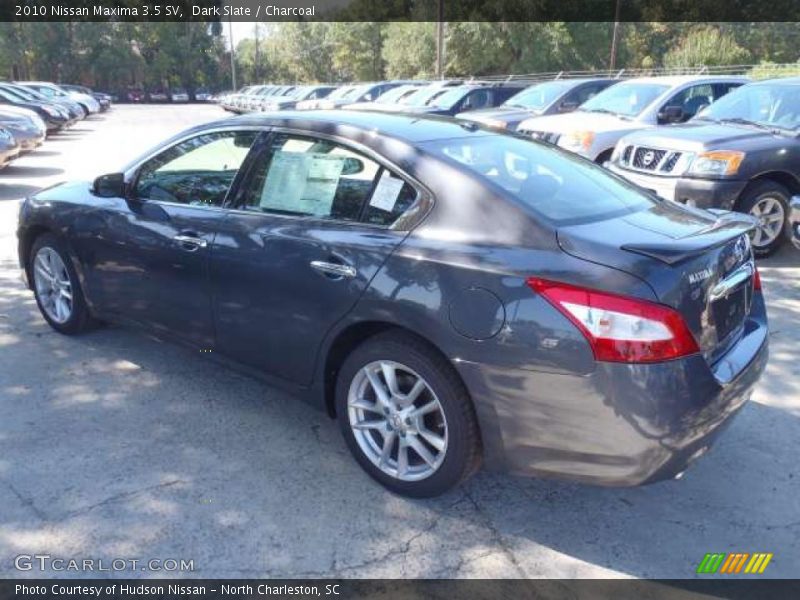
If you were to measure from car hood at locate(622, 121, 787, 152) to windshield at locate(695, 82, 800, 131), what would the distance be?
1.01 ft

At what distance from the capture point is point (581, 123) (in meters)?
10.1

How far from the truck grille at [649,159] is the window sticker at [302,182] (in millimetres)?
4966

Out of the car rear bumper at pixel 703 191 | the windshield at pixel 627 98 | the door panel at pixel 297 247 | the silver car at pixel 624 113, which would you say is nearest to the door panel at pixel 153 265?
the door panel at pixel 297 247

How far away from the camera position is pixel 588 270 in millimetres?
2607

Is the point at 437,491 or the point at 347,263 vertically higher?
the point at 347,263

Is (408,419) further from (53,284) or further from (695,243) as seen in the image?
(53,284)

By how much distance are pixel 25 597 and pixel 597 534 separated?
224cm

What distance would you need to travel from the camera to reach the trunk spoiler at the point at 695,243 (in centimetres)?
267

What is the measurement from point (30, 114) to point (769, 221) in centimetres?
1502

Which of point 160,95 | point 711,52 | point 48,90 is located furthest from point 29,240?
point 160,95

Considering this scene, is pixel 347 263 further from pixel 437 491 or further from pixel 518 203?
pixel 437 491

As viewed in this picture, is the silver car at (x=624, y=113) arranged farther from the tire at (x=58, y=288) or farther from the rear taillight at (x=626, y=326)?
the rear taillight at (x=626, y=326)

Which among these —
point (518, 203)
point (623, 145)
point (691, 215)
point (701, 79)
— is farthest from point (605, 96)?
point (518, 203)

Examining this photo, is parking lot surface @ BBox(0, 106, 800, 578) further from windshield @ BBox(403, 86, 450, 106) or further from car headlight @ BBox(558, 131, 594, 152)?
windshield @ BBox(403, 86, 450, 106)
